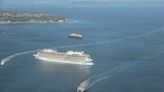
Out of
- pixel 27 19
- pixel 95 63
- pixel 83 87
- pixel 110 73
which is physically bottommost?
pixel 27 19

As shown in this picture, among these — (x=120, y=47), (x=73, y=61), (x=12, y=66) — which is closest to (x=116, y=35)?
(x=120, y=47)

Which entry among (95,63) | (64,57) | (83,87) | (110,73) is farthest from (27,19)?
(83,87)

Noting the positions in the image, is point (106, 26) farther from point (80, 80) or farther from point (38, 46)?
point (80, 80)

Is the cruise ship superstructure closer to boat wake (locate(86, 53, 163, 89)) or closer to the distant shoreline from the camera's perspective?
boat wake (locate(86, 53, 163, 89))

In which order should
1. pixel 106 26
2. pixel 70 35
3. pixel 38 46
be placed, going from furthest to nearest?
pixel 106 26 → pixel 70 35 → pixel 38 46

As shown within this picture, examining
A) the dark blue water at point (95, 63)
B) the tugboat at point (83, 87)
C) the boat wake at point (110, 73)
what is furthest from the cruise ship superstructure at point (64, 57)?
the tugboat at point (83, 87)

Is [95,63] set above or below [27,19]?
above

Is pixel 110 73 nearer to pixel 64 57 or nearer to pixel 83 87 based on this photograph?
pixel 83 87

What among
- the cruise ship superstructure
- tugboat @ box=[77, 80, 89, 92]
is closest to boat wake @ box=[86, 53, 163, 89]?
tugboat @ box=[77, 80, 89, 92]
